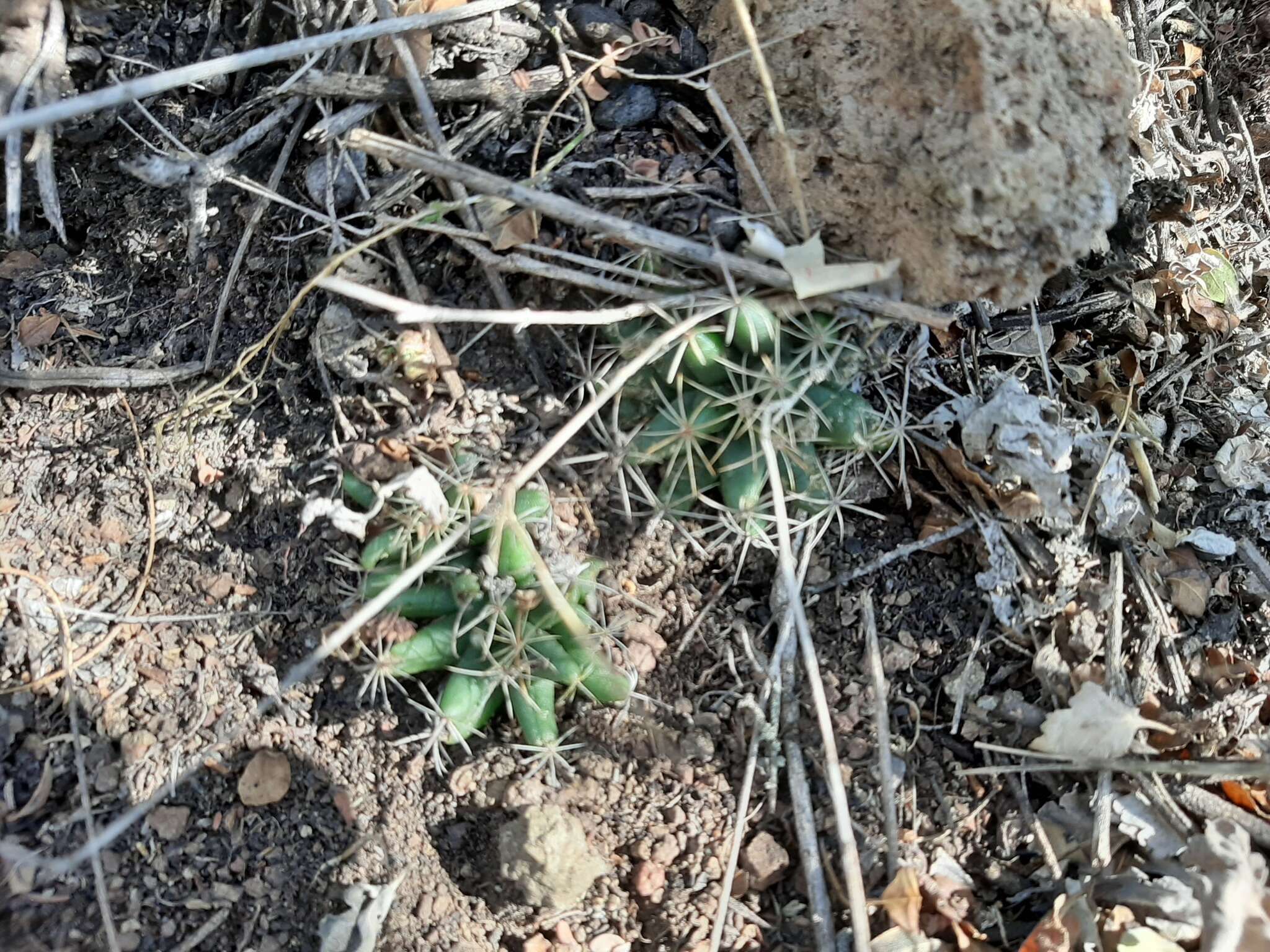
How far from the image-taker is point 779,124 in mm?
1950

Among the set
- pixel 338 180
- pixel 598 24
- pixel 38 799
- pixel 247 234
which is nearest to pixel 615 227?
pixel 598 24

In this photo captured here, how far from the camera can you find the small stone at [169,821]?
1.94 metres

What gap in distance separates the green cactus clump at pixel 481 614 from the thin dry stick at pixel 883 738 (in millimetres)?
557

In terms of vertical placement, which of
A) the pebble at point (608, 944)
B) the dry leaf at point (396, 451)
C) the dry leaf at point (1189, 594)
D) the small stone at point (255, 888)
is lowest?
the pebble at point (608, 944)

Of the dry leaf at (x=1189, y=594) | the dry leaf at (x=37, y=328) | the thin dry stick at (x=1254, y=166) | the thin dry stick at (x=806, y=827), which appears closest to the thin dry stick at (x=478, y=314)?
the thin dry stick at (x=806, y=827)

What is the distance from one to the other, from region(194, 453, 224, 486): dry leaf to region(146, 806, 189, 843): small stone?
2.39 ft

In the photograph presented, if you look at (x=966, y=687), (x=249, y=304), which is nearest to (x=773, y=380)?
(x=966, y=687)

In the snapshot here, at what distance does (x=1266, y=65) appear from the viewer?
114 inches

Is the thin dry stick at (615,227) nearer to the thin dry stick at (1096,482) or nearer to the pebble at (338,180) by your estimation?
the pebble at (338,180)

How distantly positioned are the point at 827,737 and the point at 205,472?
5.06ft

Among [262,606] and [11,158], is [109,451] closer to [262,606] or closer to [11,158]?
[262,606]

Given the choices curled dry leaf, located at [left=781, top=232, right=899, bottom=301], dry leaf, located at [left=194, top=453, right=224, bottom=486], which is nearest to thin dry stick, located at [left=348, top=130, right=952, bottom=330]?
curled dry leaf, located at [left=781, top=232, right=899, bottom=301]

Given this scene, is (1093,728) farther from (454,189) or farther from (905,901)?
(454,189)

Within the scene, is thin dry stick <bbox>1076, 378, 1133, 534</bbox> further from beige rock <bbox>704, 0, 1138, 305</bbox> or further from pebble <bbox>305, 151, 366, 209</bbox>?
pebble <bbox>305, 151, 366, 209</bbox>
